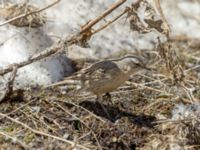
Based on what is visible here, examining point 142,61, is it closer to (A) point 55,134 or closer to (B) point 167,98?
(B) point 167,98

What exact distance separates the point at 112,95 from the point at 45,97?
2.42 ft

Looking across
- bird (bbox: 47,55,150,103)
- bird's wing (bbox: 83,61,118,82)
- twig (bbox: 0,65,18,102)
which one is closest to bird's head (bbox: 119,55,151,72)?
bird (bbox: 47,55,150,103)

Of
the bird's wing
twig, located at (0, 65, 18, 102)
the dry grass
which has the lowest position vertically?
the dry grass

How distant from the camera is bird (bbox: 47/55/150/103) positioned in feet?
20.2

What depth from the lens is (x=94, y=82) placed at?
6.18 meters

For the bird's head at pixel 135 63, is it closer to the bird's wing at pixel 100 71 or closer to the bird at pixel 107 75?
the bird at pixel 107 75

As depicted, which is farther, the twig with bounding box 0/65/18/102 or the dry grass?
the twig with bounding box 0/65/18/102

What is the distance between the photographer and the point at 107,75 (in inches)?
243

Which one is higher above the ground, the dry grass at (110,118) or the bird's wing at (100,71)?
the bird's wing at (100,71)

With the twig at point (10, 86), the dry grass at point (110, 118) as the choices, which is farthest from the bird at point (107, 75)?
the twig at point (10, 86)

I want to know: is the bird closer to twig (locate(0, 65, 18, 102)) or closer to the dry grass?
the dry grass

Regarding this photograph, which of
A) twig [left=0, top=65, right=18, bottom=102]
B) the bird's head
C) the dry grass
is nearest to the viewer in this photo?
the dry grass

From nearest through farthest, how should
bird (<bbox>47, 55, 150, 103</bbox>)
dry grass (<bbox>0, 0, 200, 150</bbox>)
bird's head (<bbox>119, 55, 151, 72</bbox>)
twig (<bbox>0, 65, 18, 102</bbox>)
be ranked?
dry grass (<bbox>0, 0, 200, 150</bbox>) → twig (<bbox>0, 65, 18, 102</bbox>) → bird (<bbox>47, 55, 150, 103</bbox>) → bird's head (<bbox>119, 55, 151, 72</bbox>)

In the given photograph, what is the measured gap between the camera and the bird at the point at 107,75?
6160 millimetres
